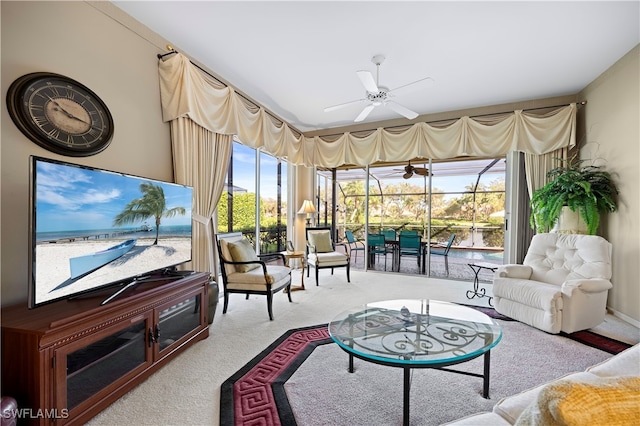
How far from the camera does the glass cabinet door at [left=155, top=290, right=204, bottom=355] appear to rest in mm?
A: 1971

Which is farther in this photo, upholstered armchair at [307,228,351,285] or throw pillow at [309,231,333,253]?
throw pillow at [309,231,333,253]

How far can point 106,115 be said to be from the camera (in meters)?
2.23

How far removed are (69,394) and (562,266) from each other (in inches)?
170

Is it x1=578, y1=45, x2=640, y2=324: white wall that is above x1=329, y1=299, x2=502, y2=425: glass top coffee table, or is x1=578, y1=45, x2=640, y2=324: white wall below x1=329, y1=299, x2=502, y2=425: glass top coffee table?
above

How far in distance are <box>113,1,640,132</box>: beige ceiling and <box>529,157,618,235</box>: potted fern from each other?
1.32 m

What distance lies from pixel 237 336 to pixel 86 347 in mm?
1246

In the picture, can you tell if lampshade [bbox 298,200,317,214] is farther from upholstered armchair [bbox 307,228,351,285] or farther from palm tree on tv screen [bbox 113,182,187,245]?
palm tree on tv screen [bbox 113,182,187,245]

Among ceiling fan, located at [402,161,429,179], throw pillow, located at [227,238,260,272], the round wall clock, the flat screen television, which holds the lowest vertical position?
throw pillow, located at [227,238,260,272]

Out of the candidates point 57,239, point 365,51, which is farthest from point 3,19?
point 365,51

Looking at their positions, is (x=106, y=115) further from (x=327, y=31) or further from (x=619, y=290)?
(x=619, y=290)

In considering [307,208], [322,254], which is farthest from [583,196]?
[307,208]

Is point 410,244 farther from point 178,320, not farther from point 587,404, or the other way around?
point 587,404

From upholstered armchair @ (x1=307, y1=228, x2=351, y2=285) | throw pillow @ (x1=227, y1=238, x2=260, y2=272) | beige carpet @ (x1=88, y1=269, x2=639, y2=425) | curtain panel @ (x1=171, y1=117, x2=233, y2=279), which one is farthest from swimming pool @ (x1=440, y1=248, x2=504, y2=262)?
curtain panel @ (x1=171, y1=117, x2=233, y2=279)

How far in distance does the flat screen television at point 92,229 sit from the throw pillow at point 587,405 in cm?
212
